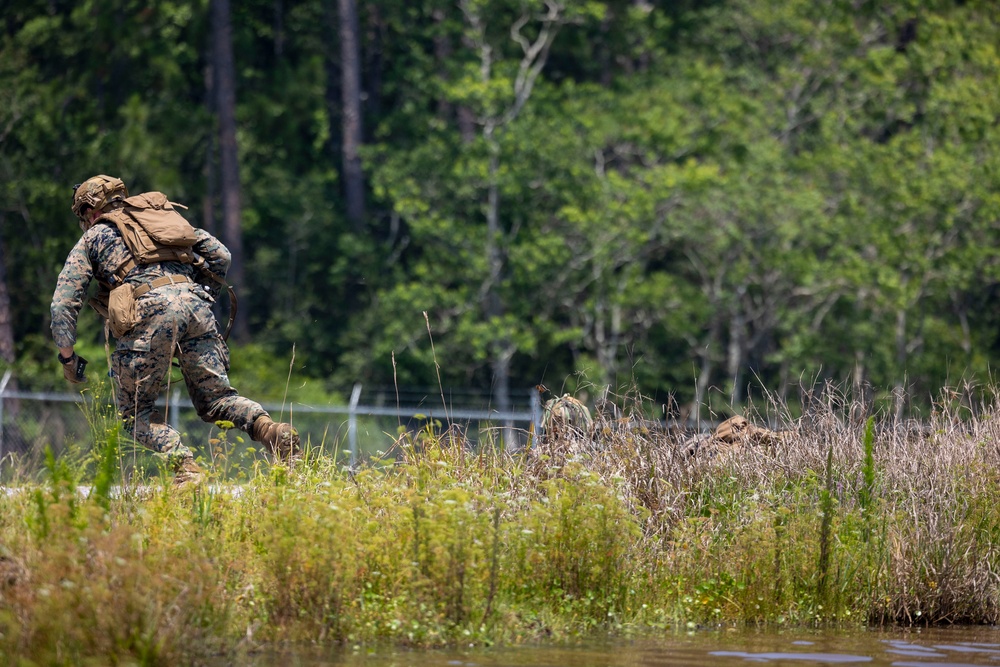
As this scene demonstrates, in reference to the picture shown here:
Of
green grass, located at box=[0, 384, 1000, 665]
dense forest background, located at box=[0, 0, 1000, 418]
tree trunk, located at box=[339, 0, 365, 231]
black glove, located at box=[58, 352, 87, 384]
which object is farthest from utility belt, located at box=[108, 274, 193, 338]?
tree trunk, located at box=[339, 0, 365, 231]

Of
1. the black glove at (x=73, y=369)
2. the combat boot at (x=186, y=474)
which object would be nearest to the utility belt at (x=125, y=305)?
the black glove at (x=73, y=369)

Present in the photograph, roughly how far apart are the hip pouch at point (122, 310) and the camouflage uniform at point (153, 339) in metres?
0.04

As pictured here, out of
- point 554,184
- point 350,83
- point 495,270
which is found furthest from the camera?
point 350,83

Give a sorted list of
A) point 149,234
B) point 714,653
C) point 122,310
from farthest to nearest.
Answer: point 149,234
point 122,310
point 714,653

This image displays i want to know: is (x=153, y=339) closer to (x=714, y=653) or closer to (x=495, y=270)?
(x=714, y=653)

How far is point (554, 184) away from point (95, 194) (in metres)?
16.3

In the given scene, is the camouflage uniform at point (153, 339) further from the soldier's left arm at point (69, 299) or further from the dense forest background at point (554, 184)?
the dense forest background at point (554, 184)

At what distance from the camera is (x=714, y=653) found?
5.24 meters

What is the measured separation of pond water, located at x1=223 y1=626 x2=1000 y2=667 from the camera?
4898 millimetres

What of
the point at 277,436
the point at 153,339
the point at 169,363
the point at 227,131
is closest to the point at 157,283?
the point at 153,339

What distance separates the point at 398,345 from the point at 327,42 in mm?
8170

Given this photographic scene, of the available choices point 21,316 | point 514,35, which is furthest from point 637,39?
point 21,316

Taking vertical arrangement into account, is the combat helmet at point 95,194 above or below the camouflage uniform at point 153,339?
above

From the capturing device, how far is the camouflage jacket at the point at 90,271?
23.0ft
